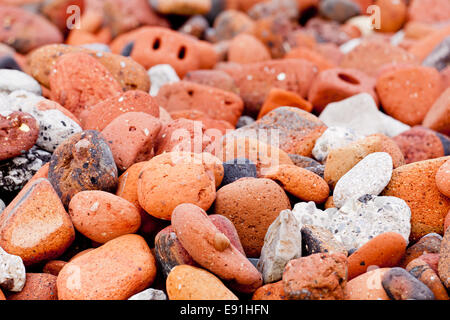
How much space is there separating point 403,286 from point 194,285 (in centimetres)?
68

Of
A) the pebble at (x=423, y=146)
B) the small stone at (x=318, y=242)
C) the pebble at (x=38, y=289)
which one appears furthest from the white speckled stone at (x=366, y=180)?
the pebble at (x=38, y=289)

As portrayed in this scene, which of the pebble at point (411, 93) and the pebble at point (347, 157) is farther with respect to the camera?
the pebble at point (411, 93)

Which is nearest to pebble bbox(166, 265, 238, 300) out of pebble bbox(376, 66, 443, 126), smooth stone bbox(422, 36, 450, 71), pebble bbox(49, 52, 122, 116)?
pebble bbox(49, 52, 122, 116)

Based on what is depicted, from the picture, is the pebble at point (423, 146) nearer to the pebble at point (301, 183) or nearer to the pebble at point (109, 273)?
the pebble at point (301, 183)

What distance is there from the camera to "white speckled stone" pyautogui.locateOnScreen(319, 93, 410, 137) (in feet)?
11.1

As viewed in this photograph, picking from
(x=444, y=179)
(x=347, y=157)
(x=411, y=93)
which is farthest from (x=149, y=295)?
(x=411, y=93)

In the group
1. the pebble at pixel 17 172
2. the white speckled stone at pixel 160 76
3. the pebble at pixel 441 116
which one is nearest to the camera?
the pebble at pixel 17 172

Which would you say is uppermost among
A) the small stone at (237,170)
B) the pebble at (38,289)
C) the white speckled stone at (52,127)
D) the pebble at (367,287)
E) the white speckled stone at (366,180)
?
the white speckled stone at (52,127)

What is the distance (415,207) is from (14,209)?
1.69 meters

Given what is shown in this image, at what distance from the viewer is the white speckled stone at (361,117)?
11.1ft

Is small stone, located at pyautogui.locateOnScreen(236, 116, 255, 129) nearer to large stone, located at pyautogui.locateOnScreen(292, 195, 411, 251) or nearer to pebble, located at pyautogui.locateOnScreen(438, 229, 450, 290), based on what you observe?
large stone, located at pyautogui.locateOnScreen(292, 195, 411, 251)

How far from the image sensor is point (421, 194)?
7.14ft

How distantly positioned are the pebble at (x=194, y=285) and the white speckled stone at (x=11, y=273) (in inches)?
21.4
